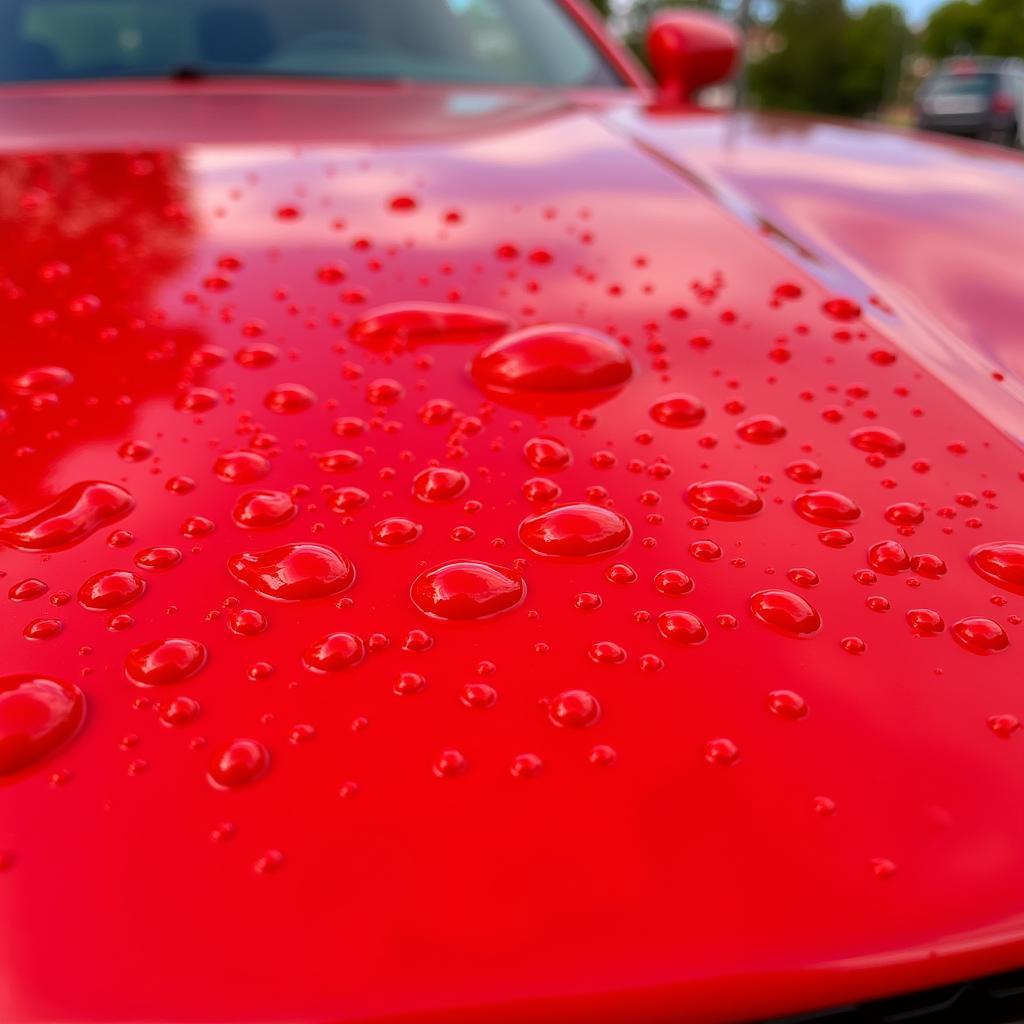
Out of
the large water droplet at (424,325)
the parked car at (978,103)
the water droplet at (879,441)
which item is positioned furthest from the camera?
the parked car at (978,103)

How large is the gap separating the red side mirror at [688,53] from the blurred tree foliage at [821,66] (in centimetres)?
3808

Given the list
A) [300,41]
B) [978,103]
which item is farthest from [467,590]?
[978,103]

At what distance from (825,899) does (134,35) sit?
1952mm

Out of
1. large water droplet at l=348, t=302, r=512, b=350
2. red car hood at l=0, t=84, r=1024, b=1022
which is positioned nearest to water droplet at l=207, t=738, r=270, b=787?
red car hood at l=0, t=84, r=1024, b=1022

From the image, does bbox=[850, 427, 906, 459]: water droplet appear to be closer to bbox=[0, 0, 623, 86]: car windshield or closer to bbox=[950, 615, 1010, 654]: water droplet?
bbox=[950, 615, 1010, 654]: water droplet

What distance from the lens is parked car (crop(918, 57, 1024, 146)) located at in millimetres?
15344

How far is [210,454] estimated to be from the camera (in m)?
0.76

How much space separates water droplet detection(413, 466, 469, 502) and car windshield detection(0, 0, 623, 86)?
1416mm

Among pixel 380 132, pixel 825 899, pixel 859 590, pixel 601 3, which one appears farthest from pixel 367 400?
pixel 601 3

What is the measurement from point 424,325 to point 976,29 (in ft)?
164

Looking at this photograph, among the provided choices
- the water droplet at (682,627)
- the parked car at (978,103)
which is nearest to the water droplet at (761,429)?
the water droplet at (682,627)

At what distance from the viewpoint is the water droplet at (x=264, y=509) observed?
2.27ft

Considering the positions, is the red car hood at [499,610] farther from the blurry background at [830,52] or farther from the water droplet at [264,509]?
the blurry background at [830,52]

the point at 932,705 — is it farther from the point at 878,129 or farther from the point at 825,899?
the point at 878,129
